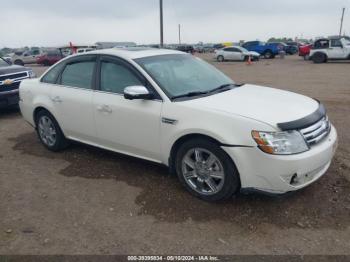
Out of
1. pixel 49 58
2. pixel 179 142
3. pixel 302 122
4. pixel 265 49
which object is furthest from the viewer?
pixel 265 49

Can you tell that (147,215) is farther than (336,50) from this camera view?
No

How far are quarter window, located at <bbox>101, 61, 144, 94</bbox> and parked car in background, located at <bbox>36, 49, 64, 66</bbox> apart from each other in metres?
30.4

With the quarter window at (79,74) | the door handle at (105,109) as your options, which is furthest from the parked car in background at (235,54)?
the door handle at (105,109)

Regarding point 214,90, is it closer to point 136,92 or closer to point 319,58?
point 136,92

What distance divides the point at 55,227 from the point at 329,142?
299 centimetres

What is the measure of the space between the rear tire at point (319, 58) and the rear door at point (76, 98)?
23794 millimetres

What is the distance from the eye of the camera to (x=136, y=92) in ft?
12.6

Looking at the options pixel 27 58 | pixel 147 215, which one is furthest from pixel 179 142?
pixel 27 58

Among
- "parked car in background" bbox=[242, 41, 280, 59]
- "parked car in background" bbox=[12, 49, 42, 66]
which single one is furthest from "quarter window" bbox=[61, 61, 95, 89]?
"parked car in background" bbox=[12, 49, 42, 66]

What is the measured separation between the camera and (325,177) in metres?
4.27

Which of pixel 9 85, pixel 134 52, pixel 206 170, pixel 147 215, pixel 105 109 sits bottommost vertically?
pixel 147 215

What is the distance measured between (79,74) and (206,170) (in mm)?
2453

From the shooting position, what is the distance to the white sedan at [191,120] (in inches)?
129

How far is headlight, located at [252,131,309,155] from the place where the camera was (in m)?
3.22
